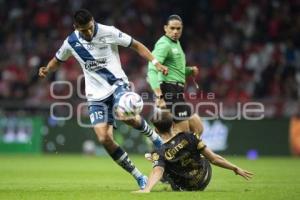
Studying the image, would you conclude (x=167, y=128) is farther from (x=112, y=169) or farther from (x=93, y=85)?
(x=112, y=169)

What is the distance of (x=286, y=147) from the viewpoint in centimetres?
2053

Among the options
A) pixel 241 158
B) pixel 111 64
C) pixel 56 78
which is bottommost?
pixel 241 158

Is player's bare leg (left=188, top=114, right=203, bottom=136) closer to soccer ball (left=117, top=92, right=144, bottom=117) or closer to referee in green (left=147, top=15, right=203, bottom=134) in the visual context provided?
referee in green (left=147, top=15, right=203, bottom=134)

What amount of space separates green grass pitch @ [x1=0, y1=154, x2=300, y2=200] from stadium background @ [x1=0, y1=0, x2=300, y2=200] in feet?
1.60

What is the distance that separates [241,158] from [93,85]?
31.8 ft

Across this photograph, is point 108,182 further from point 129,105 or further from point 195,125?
point 129,105

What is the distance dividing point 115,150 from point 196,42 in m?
13.0

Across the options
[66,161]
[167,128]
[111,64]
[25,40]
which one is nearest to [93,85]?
[111,64]

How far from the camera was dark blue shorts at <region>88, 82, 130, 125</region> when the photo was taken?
1054 centimetres

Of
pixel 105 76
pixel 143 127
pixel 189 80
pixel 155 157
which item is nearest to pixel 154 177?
pixel 155 157

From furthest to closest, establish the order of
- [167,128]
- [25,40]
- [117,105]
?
[25,40] → [117,105] → [167,128]

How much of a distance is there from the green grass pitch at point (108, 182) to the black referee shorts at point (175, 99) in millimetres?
1182

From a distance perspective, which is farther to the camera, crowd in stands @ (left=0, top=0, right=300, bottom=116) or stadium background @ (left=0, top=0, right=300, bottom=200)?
crowd in stands @ (left=0, top=0, right=300, bottom=116)

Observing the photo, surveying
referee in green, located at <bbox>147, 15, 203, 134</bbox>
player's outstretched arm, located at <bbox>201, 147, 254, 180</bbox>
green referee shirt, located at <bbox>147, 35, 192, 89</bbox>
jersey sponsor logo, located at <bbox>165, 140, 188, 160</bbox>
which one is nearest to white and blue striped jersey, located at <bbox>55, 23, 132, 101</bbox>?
jersey sponsor logo, located at <bbox>165, 140, 188, 160</bbox>
